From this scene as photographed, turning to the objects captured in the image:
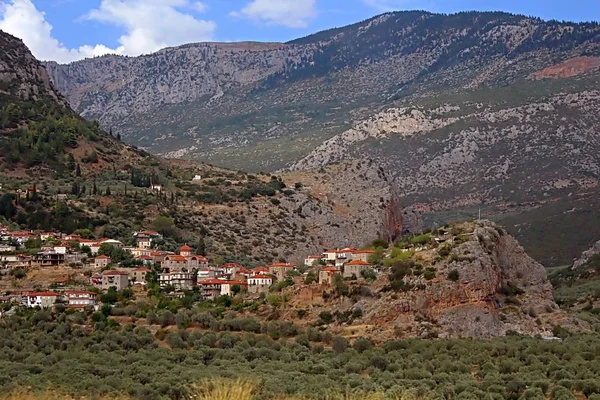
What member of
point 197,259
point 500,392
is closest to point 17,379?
point 500,392

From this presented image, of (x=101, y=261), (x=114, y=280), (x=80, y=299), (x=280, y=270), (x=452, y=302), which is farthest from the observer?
(x=101, y=261)

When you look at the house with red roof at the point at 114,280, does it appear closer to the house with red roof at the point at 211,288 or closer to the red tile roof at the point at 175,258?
the house with red roof at the point at 211,288

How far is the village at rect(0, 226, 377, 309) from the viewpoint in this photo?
50125 mm

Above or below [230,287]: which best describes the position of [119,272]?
above

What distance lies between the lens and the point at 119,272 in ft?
180

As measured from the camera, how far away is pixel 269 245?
79.9 metres

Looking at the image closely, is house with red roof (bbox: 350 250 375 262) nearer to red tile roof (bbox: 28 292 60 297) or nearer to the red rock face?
→ red tile roof (bbox: 28 292 60 297)

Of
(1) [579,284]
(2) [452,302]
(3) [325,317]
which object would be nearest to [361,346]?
(3) [325,317]

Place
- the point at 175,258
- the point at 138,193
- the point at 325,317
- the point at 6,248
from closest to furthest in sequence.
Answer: the point at 325,317 → the point at 175,258 → the point at 6,248 → the point at 138,193

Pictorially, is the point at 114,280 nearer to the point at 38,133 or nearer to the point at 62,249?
the point at 62,249

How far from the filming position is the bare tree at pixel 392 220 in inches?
3541

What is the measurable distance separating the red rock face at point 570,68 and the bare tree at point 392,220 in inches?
2092

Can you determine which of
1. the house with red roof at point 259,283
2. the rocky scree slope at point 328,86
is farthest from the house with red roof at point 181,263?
the rocky scree slope at point 328,86

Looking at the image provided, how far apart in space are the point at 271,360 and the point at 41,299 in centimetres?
1636
